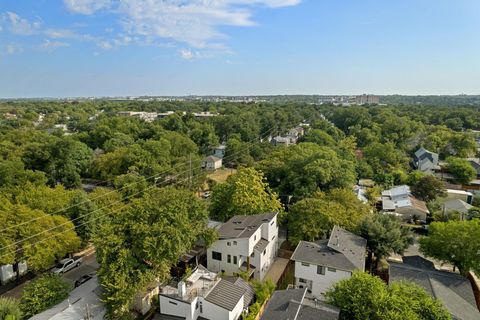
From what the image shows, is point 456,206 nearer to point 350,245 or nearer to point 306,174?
point 306,174

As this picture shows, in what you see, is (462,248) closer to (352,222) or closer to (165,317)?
(352,222)

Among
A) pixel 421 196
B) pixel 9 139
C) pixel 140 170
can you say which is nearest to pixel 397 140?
pixel 421 196

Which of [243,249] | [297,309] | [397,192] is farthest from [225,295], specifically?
[397,192]

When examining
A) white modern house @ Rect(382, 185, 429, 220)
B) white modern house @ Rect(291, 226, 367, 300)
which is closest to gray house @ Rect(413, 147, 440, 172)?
white modern house @ Rect(382, 185, 429, 220)

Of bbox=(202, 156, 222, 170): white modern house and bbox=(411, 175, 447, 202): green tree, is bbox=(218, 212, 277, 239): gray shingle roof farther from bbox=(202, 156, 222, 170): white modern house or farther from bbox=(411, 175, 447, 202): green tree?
bbox=(202, 156, 222, 170): white modern house

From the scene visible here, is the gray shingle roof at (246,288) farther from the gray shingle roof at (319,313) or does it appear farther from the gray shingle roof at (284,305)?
the gray shingle roof at (319,313)

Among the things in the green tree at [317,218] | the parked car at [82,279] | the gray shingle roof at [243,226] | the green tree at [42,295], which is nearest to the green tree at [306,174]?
the green tree at [317,218]
